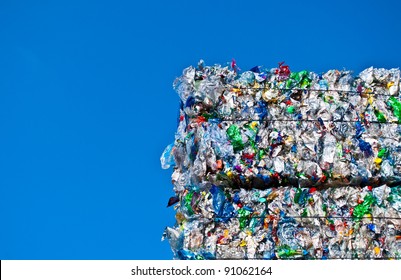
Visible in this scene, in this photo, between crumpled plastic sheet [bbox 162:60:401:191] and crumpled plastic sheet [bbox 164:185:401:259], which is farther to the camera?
crumpled plastic sheet [bbox 162:60:401:191]

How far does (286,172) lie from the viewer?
3520 millimetres

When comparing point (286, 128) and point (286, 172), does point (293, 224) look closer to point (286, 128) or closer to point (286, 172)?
point (286, 172)

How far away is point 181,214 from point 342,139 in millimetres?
1073

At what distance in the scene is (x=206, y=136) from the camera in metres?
3.55

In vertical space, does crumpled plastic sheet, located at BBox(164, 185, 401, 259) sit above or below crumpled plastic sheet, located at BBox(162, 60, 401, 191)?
below

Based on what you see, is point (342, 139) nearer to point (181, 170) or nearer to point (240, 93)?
point (240, 93)

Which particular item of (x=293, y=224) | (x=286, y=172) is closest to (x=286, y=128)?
(x=286, y=172)

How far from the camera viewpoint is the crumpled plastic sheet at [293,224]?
135 inches

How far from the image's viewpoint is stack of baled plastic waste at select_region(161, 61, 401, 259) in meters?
3.44

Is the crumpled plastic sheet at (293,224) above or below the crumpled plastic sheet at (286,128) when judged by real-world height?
below
